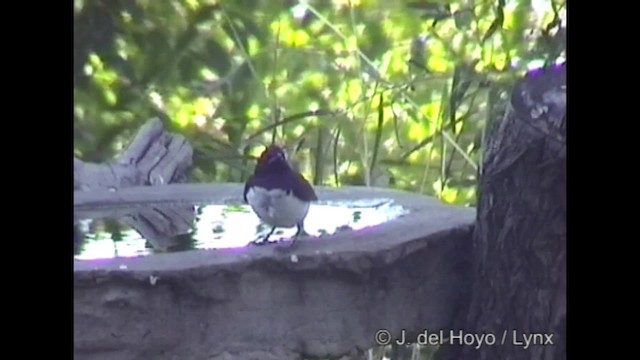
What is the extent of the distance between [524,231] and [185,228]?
39 centimetres

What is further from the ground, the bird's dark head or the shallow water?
the bird's dark head

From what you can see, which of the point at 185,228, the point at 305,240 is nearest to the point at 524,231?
the point at 305,240

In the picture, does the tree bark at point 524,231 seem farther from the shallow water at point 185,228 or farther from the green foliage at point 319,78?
the shallow water at point 185,228

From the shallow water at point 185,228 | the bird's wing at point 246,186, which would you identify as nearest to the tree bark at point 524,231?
the shallow water at point 185,228

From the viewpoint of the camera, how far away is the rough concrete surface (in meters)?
1.05

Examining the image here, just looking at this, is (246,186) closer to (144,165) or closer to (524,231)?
(144,165)

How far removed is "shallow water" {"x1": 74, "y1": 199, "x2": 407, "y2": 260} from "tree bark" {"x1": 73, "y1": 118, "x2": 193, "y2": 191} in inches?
1.4

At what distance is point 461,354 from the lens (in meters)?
1.10

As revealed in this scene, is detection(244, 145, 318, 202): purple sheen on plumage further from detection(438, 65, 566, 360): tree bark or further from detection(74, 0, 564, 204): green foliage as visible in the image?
detection(438, 65, 566, 360): tree bark

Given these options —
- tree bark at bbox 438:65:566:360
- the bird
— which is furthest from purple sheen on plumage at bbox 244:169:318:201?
tree bark at bbox 438:65:566:360

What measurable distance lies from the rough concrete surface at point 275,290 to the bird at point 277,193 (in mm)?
18

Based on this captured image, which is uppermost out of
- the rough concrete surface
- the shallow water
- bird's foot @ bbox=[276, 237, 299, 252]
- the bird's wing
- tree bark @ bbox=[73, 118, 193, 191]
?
tree bark @ bbox=[73, 118, 193, 191]
